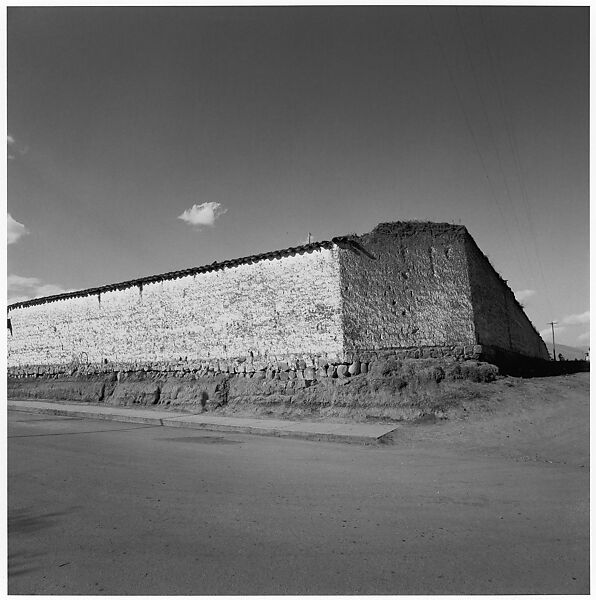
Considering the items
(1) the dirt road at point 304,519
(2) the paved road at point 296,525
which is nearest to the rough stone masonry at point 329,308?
(1) the dirt road at point 304,519

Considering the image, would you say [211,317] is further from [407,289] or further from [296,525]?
[296,525]

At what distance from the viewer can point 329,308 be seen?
39.9 feet

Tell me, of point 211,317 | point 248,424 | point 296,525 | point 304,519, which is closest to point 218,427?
point 248,424

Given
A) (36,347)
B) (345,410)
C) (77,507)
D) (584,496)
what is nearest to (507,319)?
(345,410)

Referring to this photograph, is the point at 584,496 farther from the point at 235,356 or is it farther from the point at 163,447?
the point at 235,356

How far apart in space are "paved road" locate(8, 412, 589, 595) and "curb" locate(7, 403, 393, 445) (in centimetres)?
143

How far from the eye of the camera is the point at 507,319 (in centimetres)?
1672

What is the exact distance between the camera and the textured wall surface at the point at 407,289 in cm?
1176

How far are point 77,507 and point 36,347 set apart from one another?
19.0 meters

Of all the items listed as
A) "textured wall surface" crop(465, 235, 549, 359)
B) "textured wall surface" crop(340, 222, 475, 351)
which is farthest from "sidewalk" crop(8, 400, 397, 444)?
"textured wall surface" crop(465, 235, 549, 359)

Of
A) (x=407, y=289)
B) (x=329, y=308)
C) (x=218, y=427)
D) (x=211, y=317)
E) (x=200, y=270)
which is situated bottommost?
(x=218, y=427)

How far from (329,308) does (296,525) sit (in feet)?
27.9

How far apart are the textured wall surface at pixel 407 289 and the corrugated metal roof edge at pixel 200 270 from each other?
2.13 ft

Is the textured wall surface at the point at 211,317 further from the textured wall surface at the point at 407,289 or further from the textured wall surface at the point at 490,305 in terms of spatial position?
the textured wall surface at the point at 490,305
